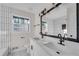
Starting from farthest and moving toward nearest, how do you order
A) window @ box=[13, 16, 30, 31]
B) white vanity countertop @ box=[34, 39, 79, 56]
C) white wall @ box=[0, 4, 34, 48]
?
window @ box=[13, 16, 30, 31] < white wall @ box=[0, 4, 34, 48] < white vanity countertop @ box=[34, 39, 79, 56]

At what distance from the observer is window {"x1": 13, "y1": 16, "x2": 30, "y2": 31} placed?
3430 millimetres

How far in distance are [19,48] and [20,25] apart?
48.0 inches

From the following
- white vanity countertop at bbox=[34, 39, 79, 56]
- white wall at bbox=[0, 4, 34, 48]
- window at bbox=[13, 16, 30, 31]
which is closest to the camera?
white vanity countertop at bbox=[34, 39, 79, 56]

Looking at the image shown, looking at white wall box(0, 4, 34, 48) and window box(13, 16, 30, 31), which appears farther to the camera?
window box(13, 16, 30, 31)

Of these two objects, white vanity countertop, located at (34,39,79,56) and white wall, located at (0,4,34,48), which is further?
white wall, located at (0,4,34,48)

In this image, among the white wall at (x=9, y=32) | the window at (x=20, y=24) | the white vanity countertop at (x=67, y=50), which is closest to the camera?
the white vanity countertop at (x=67, y=50)

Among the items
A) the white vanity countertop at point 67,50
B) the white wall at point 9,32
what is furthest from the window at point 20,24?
the white vanity countertop at point 67,50

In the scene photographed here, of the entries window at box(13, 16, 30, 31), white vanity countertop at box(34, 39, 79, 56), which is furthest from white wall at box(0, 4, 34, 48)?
white vanity countertop at box(34, 39, 79, 56)

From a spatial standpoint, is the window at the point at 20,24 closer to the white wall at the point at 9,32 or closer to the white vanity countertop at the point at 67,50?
the white wall at the point at 9,32

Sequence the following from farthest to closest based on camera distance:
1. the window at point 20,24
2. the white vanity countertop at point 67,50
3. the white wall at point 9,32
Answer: the window at point 20,24 → the white wall at point 9,32 → the white vanity countertop at point 67,50

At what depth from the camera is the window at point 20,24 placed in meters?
3.43

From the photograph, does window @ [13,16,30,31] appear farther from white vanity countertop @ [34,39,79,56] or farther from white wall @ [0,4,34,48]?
white vanity countertop @ [34,39,79,56]

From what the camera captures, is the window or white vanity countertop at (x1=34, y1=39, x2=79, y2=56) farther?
the window

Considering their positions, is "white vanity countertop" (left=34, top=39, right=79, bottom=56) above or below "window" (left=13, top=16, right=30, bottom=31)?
below
